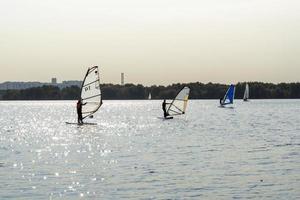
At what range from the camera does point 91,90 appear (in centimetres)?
6512

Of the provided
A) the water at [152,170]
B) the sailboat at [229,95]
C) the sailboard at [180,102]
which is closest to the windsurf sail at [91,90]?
the sailboard at [180,102]

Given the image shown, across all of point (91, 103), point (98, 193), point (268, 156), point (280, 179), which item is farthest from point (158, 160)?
point (91, 103)

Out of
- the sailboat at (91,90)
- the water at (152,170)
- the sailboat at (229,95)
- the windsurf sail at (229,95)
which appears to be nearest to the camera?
the water at (152,170)

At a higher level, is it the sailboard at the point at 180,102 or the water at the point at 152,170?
the sailboard at the point at 180,102

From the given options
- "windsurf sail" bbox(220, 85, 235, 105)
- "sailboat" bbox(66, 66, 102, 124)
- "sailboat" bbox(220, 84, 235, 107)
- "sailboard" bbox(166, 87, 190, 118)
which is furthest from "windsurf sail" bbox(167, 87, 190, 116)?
"windsurf sail" bbox(220, 85, 235, 105)

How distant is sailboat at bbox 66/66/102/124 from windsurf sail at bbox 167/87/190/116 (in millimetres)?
16615

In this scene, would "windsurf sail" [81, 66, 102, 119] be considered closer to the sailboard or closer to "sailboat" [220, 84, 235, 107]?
the sailboard

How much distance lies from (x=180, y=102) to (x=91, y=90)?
1994 cm

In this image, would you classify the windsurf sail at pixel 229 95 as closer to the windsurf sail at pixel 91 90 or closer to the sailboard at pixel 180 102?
the sailboard at pixel 180 102

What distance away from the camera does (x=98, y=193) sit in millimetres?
22453

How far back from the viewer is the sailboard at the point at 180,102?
80500 mm

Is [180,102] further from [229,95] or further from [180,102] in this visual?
[229,95]

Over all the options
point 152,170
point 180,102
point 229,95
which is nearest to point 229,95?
point 229,95

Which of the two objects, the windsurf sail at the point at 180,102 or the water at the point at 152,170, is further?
the windsurf sail at the point at 180,102
